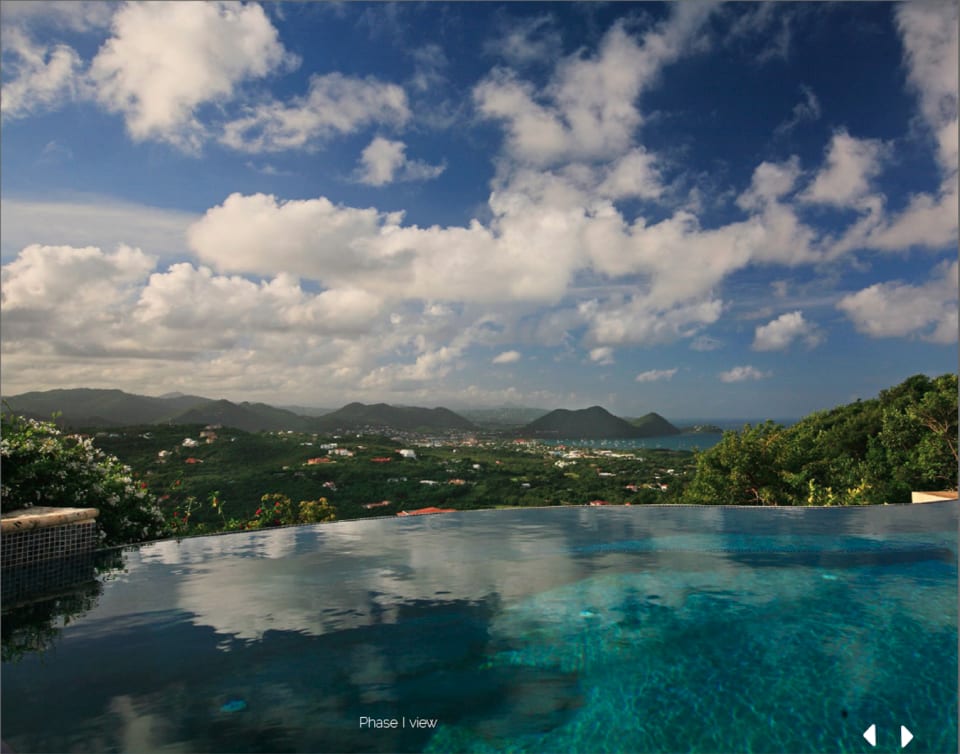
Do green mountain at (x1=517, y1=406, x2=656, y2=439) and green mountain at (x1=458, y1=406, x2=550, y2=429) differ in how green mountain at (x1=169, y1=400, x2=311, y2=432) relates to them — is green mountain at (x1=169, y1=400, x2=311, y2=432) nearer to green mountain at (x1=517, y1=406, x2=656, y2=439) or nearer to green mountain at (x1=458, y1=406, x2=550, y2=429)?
green mountain at (x1=458, y1=406, x2=550, y2=429)

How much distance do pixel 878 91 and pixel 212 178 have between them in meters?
19.0

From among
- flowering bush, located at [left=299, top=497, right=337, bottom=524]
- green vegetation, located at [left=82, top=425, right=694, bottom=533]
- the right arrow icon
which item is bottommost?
green vegetation, located at [left=82, top=425, right=694, bottom=533]

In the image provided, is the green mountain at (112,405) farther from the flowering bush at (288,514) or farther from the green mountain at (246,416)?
the flowering bush at (288,514)

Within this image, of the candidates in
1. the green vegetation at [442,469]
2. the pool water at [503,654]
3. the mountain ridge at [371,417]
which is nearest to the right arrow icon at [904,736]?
the pool water at [503,654]

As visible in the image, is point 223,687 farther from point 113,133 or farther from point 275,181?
A: point 113,133

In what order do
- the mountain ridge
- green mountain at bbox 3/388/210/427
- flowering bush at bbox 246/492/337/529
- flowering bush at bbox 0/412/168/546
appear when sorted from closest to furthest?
flowering bush at bbox 0/412/168/546
flowering bush at bbox 246/492/337/529
green mountain at bbox 3/388/210/427
the mountain ridge

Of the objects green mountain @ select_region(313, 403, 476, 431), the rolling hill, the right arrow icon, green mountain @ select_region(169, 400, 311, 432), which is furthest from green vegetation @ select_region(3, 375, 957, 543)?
the right arrow icon

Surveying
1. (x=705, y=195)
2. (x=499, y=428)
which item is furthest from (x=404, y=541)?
(x=499, y=428)

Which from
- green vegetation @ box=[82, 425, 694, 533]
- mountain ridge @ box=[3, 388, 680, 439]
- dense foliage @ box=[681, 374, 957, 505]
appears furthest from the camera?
mountain ridge @ box=[3, 388, 680, 439]

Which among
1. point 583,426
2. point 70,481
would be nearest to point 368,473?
point 583,426

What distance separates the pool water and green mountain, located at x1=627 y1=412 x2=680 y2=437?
101 ft

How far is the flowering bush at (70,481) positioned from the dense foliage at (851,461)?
1243 cm

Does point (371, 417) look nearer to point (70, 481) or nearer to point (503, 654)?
point (70, 481)

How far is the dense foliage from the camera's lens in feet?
42.1
